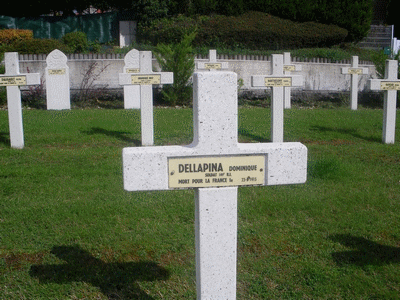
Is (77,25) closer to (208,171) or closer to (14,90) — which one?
(14,90)

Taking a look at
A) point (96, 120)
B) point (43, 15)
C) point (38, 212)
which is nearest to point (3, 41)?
point (43, 15)

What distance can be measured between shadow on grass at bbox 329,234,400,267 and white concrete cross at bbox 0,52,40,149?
5.76 m

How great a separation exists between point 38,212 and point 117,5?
1080 inches

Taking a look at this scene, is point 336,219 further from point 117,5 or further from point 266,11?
point 117,5

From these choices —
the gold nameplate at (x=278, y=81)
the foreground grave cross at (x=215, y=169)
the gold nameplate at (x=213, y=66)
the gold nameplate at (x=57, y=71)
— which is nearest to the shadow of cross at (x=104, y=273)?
the foreground grave cross at (x=215, y=169)

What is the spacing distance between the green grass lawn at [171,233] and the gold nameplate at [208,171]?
1195mm

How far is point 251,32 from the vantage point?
71.4 feet

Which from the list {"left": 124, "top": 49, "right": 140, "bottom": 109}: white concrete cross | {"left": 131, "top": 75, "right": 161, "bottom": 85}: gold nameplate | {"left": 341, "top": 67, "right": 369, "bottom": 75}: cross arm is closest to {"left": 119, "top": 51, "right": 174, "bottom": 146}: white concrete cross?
{"left": 131, "top": 75, "right": 161, "bottom": 85}: gold nameplate

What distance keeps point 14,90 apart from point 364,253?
6.46 metres

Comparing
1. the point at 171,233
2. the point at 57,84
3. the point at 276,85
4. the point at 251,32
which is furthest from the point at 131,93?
the point at 251,32

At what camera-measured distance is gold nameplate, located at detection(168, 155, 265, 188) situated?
289 centimetres

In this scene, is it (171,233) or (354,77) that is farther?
(354,77)

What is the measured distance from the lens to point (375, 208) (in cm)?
549

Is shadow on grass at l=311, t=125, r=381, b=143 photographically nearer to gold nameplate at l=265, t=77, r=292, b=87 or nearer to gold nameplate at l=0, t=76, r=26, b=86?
gold nameplate at l=265, t=77, r=292, b=87
